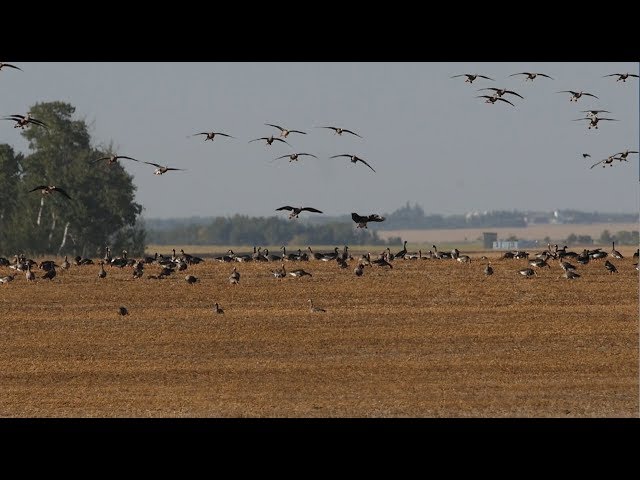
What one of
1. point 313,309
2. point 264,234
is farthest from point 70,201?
point 264,234

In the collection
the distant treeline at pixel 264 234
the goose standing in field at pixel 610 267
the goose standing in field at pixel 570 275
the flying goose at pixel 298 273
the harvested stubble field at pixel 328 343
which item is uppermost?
the distant treeline at pixel 264 234

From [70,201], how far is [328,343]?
63.0 m

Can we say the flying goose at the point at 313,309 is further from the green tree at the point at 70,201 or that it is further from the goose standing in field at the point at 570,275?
the green tree at the point at 70,201

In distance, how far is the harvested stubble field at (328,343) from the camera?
93.9ft

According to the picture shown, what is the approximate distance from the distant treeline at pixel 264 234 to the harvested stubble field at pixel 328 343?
116 meters

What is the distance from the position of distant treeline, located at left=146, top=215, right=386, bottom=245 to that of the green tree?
6268 centimetres

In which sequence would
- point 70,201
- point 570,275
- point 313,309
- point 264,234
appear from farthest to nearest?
1. point 264,234
2. point 70,201
3. point 570,275
4. point 313,309

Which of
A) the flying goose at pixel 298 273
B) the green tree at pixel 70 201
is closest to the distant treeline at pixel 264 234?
the green tree at pixel 70 201

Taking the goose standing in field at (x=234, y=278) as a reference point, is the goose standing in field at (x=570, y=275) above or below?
above

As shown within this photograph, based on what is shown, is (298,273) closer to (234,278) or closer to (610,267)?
(234,278)

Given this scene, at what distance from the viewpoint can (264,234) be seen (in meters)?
174

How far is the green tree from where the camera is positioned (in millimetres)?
95312

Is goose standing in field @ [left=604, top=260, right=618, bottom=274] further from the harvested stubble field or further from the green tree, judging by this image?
the green tree
